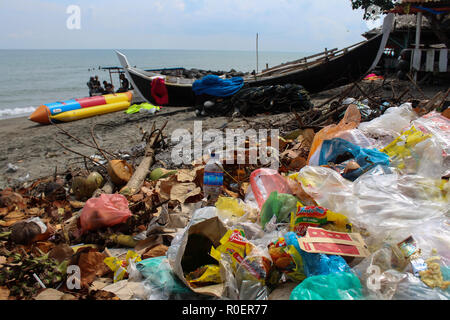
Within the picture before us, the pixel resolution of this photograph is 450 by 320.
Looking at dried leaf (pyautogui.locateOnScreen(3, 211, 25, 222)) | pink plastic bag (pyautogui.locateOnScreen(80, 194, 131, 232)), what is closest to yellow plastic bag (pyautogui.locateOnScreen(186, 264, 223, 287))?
pink plastic bag (pyautogui.locateOnScreen(80, 194, 131, 232))

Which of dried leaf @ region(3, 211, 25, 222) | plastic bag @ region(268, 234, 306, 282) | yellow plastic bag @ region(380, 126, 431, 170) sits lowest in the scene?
dried leaf @ region(3, 211, 25, 222)

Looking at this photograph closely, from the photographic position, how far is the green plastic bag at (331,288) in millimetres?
1439

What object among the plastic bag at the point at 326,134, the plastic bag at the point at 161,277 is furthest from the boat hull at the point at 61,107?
the plastic bag at the point at 161,277

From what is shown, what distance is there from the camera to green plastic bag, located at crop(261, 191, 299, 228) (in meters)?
2.27

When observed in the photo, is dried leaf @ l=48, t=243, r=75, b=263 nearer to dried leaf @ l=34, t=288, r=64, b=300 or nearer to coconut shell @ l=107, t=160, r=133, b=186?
dried leaf @ l=34, t=288, r=64, b=300

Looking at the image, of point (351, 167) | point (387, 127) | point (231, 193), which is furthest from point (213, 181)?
point (387, 127)

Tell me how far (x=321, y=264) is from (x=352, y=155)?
141 cm

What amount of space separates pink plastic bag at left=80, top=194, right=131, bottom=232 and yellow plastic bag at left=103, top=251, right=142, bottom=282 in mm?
574

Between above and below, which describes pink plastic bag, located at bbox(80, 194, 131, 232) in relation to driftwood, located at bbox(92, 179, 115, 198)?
above

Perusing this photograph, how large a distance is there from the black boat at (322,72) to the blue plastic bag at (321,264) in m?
7.96

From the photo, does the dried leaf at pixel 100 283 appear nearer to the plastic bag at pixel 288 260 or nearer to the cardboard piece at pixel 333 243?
the plastic bag at pixel 288 260
